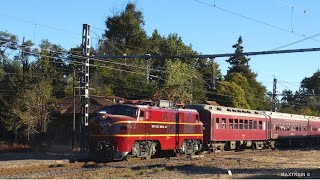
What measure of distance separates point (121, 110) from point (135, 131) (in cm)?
149

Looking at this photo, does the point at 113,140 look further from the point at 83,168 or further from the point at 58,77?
the point at 58,77

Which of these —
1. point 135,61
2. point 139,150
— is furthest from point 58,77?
point 139,150

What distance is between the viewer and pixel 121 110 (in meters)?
24.3

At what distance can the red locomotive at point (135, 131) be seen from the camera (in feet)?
75.2

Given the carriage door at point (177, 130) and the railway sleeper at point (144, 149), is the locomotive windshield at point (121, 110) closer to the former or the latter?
the railway sleeper at point (144, 149)

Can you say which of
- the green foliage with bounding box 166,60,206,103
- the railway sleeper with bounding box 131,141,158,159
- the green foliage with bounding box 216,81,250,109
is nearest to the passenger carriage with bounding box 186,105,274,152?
the railway sleeper with bounding box 131,141,158,159

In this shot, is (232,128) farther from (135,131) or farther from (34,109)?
(34,109)

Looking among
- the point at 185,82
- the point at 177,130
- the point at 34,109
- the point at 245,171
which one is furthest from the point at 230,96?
the point at 245,171

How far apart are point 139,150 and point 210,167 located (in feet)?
17.0

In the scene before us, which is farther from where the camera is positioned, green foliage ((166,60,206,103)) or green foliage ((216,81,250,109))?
green foliage ((216,81,250,109))

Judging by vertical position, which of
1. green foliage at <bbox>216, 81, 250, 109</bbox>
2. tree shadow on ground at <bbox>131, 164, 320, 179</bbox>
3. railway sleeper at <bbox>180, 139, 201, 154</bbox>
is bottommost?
tree shadow on ground at <bbox>131, 164, 320, 179</bbox>

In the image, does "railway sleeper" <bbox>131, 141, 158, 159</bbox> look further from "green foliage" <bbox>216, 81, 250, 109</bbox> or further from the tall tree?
"green foliage" <bbox>216, 81, 250, 109</bbox>

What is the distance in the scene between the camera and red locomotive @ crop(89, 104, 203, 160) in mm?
22922

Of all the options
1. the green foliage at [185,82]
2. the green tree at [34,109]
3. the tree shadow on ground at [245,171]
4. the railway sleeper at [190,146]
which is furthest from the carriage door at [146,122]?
the green foliage at [185,82]
